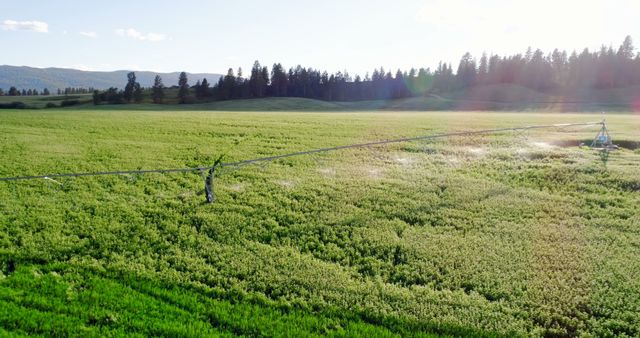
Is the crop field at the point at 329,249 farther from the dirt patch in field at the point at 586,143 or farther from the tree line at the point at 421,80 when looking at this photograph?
the tree line at the point at 421,80

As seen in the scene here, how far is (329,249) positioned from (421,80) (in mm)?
100777

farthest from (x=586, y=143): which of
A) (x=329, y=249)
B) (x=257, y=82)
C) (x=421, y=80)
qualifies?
(x=421, y=80)

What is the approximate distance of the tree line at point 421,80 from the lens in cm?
8325

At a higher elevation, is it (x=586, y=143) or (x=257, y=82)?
(x=257, y=82)

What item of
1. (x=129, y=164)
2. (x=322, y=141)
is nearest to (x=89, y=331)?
(x=129, y=164)

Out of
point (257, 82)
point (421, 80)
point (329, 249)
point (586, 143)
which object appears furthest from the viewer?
point (421, 80)

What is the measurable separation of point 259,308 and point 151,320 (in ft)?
4.02

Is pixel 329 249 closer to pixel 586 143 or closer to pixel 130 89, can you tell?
pixel 586 143

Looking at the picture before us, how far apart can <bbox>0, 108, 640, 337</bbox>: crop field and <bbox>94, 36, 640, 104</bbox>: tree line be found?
73.8m

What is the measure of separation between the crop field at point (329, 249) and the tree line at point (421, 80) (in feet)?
242

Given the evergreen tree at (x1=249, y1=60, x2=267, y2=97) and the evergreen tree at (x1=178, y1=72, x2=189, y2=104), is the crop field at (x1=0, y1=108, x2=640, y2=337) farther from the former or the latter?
the evergreen tree at (x1=249, y1=60, x2=267, y2=97)

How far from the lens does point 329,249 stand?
709 cm

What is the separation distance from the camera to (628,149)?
51.1 ft

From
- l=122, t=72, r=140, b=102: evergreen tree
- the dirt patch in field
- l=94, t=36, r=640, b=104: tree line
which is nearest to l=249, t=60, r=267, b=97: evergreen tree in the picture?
l=94, t=36, r=640, b=104: tree line
